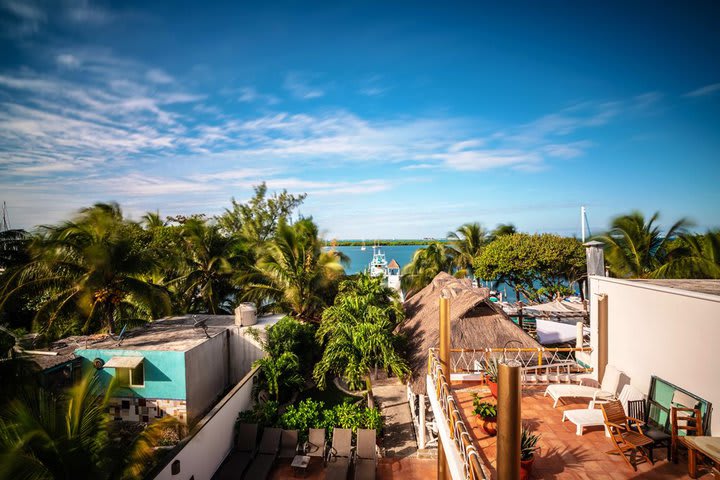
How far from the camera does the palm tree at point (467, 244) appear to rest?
27.8m

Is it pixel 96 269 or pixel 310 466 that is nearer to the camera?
pixel 310 466

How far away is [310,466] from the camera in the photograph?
8922 millimetres

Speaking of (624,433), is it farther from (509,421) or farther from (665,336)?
(509,421)

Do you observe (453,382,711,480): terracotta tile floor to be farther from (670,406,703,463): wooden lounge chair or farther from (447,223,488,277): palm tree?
(447,223,488,277): palm tree

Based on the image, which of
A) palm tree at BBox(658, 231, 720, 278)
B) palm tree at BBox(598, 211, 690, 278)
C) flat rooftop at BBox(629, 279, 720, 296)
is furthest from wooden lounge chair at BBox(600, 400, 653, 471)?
palm tree at BBox(598, 211, 690, 278)

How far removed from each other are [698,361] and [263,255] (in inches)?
580

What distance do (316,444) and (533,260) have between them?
1666cm

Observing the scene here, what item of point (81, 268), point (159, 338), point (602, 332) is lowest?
point (159, 338)

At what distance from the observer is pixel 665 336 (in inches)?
240

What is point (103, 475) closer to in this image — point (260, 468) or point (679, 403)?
point (260, 468)

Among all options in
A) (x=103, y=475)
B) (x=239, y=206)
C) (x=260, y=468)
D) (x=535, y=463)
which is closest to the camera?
(x=103, y=475)

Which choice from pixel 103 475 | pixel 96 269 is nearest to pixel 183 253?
pixel 96 269

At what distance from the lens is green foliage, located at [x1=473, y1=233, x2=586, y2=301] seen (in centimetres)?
2105

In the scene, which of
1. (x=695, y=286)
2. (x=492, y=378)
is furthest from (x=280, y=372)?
Result: (x=695, y=286)
